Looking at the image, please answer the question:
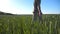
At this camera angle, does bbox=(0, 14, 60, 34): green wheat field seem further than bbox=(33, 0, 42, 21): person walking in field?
No

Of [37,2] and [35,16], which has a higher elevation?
[37,2]

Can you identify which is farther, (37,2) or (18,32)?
(37,2)

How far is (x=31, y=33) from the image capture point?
10.6 feet

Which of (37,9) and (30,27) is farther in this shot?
(37,9)

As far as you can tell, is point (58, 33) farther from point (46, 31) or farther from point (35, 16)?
point (35, 16)

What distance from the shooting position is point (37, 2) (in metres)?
6.30

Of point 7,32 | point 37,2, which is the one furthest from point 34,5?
point 7,32

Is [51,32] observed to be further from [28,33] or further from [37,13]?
[37,13]

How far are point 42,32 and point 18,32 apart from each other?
1.45ft

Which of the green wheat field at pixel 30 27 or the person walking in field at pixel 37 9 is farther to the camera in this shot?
the person walking in field at pixel 37 9

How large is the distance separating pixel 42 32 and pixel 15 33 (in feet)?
1.62

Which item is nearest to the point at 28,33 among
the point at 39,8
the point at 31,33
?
the point at 31,33

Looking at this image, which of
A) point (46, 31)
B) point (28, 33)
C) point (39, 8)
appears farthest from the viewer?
point (39, 8)

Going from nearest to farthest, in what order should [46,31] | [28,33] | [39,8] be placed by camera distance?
[28,33]
[46,31]
[39,8]
